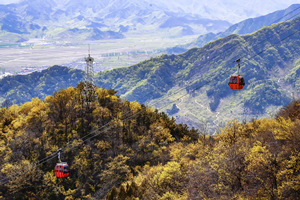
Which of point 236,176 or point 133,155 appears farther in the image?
point 133,155

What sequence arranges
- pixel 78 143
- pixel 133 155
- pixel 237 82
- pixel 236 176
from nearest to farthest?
pixel 237 82 → pixel 236 176 → pixel 78 143 → pixel 133 155

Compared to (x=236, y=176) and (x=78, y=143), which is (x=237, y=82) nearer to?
(x=236, y=176)

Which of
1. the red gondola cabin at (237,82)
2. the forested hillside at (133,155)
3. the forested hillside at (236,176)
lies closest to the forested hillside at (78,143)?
the forested hillside at (133,155)

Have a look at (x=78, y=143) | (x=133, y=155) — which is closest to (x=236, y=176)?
(x=133, y=155)

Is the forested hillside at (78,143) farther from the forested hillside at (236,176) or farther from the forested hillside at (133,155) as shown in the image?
the forested hillside at (236,176)

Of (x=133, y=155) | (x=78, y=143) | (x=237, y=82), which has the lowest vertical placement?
(x=133, y=155)

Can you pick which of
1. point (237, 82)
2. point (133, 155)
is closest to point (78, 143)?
point (133, 155)

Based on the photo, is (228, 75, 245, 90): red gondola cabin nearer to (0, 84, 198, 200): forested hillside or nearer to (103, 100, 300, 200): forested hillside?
(103, 100, 300, 200): forested hillside

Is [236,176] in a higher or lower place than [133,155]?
higher

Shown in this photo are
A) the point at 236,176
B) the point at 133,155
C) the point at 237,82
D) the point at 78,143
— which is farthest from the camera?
the point at 133,155
